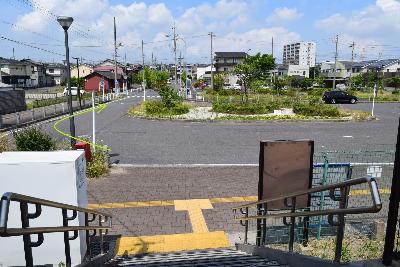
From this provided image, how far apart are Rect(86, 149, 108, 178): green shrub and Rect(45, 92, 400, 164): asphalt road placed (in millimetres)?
1348

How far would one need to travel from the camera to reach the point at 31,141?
1110cm

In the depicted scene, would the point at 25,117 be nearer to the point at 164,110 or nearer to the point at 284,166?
the point at 164,110

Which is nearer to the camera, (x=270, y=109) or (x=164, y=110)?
(x=164, y=110)

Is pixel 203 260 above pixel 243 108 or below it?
below

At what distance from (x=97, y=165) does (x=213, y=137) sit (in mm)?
8437

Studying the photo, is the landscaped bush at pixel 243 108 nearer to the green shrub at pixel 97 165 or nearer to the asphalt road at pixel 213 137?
the asphalt road at pixel 213 137

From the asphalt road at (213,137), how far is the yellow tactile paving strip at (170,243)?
246 inches

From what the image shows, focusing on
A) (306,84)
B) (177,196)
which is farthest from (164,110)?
(306,84)

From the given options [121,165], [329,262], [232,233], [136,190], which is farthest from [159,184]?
[329,262]

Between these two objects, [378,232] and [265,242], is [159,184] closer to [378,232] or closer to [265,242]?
[265,242]

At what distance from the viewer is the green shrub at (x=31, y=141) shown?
1106 centimetres

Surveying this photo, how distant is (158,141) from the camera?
1783cm

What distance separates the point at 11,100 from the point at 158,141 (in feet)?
44.7

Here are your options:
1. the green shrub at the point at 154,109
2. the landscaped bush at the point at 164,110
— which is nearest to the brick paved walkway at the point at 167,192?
the landscaped bush at the point at 164,110
